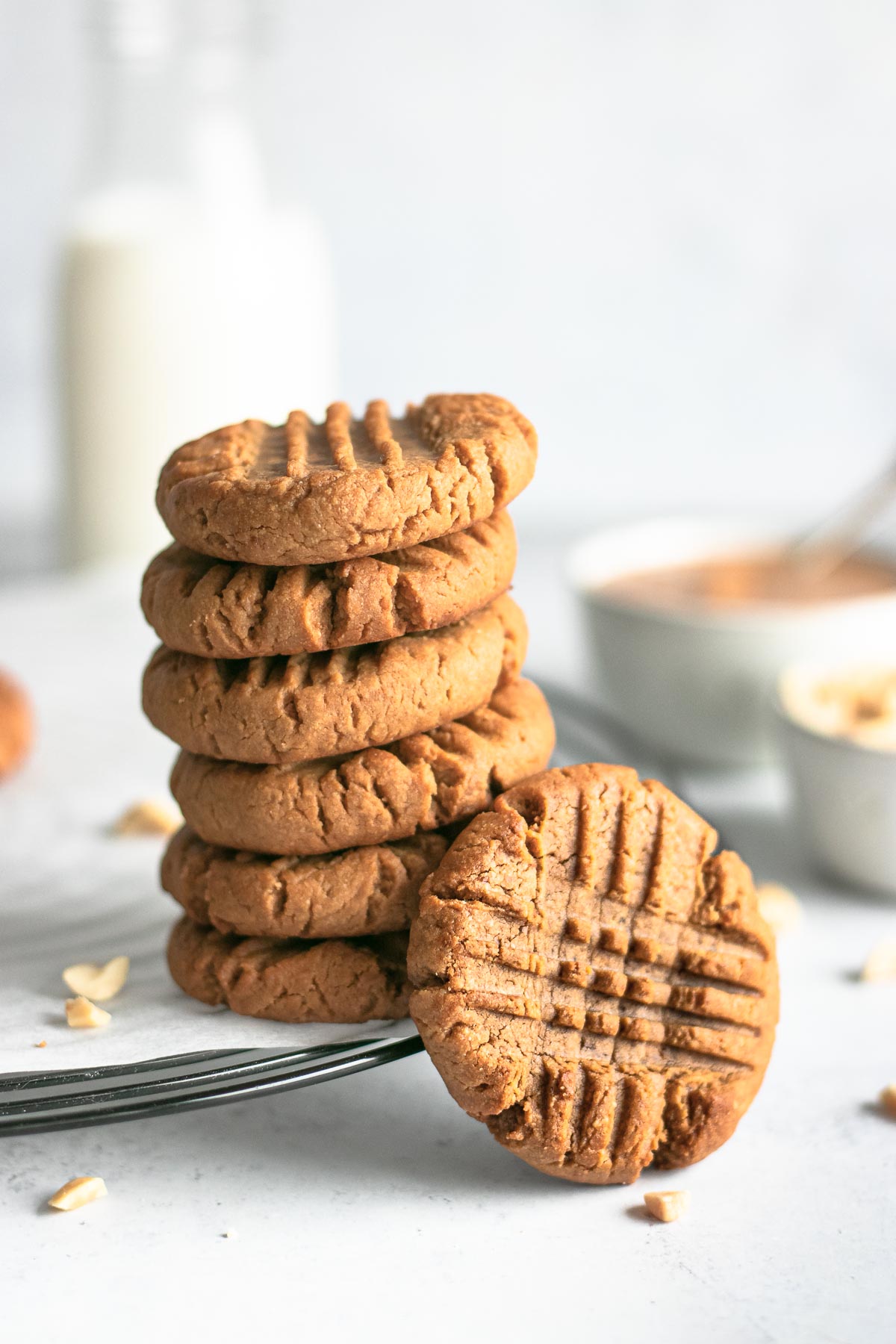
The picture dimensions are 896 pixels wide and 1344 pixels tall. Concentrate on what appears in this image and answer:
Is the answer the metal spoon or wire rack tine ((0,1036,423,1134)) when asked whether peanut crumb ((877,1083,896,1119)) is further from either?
the metal spoon

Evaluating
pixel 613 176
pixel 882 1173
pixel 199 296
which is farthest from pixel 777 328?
pixel 882 1173

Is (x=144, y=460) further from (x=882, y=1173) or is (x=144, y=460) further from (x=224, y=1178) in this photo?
(x=882, y=1173)

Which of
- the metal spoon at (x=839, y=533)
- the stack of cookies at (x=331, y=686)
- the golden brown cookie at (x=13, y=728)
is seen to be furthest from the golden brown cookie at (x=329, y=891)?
the metal spoon at (x=839, y=533)

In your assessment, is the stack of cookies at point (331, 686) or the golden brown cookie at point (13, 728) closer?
the stack of cookies at point (331, 686)

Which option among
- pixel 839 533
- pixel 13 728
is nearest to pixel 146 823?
pixel 13 728

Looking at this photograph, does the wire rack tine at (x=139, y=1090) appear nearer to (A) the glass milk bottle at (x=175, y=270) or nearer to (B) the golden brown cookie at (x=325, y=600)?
(B) the golden brown cookie at (x=325, y=600)

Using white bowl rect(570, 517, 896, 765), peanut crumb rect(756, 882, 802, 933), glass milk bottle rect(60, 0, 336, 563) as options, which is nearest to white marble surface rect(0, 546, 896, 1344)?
peanut crumb rect(756, 882, 802, 933)
